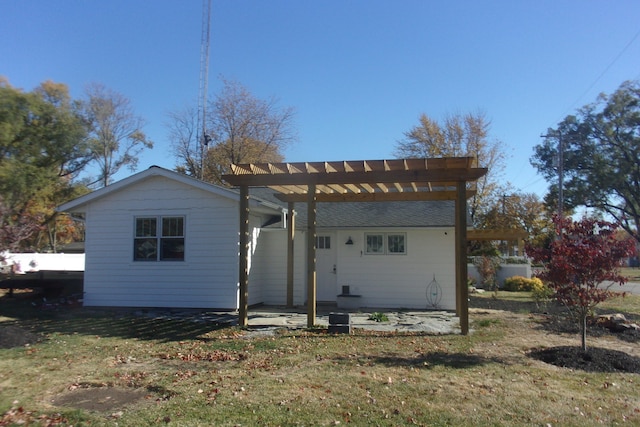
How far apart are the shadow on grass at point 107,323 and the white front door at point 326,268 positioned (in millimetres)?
3676

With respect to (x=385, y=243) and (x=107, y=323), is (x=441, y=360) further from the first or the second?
(x=107, y=323)

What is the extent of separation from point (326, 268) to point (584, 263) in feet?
27.8

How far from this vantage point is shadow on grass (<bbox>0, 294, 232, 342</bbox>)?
32.1 ft

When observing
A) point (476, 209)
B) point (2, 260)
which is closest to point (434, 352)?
point (2, 260)

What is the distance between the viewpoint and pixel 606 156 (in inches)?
1234

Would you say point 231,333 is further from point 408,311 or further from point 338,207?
point 338,207

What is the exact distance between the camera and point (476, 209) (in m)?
34.2

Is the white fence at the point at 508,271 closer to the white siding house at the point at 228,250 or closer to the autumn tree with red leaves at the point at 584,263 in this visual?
the white siding house at the point at 228,250

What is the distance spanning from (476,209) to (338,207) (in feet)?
69.0

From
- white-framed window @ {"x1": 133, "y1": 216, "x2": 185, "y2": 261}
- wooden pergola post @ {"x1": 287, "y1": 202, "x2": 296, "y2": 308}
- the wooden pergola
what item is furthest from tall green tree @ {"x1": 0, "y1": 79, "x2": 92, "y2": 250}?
the wooden pergola

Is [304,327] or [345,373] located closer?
[345,373]

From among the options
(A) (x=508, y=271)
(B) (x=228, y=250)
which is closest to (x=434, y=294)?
(B) (x=228, y=250)

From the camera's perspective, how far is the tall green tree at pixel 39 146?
25922 millimetres

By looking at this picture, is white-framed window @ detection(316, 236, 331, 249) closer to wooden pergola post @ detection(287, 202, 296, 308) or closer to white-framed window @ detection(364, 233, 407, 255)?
white-framed window @ detection(364, 233, 407, 255)
